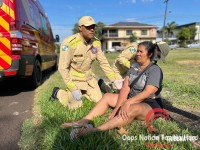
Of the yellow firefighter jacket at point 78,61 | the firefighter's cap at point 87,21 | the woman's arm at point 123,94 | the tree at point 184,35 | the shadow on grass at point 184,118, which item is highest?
the tree at point 184,35

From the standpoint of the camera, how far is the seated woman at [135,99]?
10.6ft

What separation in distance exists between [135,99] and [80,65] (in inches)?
66.0

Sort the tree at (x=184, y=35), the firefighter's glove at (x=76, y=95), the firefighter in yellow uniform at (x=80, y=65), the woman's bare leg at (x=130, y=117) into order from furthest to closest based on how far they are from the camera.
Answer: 1. the tree at (x=184, y=35)
2. the firefighter in yellow uniform at (x=80, y=65)
3. the firefighter's glove at (x=76, y=95)
4. the woman's bare leg at (x=130, y=117)

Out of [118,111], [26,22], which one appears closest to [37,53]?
[26,22]

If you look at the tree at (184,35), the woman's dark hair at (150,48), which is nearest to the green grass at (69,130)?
the woman's dark hair at (150,48)

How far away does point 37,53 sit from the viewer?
22.7ft

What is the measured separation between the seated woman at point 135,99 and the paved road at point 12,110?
716 mm

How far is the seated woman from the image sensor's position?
3225 mm

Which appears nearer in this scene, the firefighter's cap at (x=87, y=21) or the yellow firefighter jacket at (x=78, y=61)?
the firefighter's cap at (x=87, y=21)

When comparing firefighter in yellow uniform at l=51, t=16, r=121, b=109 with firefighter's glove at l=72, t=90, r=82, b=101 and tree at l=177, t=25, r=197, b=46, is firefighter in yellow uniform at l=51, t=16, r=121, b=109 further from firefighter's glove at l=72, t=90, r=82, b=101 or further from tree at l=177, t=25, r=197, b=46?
tree at l=177, t=25, r=197, b=46

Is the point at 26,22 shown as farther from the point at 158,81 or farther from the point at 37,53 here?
the point at 158,81

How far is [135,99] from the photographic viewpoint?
11.2ft

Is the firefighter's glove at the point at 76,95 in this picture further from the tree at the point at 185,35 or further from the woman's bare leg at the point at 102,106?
the tree at the point at 185,35

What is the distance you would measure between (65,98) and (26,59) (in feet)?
5.82
